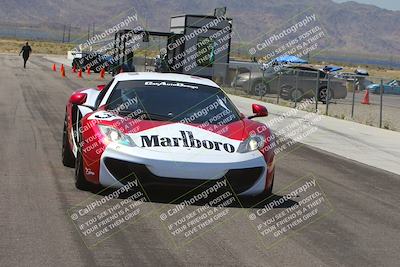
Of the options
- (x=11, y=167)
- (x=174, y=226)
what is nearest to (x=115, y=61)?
(x=11, y=167)

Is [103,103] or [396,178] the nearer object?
[103,103]

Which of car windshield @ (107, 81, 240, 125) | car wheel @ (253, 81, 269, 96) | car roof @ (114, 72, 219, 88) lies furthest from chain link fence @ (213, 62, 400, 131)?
car windshield @ (107, 81, 240, 125)

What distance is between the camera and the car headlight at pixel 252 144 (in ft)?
23.7

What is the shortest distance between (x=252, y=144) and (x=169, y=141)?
90cm

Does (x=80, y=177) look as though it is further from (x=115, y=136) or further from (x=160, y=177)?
(x=160, y=177)

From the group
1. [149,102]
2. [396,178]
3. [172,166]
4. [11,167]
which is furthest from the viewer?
[396,178]

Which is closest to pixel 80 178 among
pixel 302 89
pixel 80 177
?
pixel 80 177

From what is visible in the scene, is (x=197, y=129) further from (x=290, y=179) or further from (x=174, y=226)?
(x=290, y=179)

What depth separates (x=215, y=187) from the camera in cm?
702

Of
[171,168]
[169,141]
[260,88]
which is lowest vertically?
[171,168]

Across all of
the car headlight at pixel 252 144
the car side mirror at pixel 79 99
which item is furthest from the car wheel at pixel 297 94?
Answer: the car headlight at pixel 252 144

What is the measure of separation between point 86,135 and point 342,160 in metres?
6.34

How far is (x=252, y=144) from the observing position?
24.0ft

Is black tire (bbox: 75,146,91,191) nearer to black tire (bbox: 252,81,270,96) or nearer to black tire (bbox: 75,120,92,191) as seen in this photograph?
black tire (bbox: 75,120,92,191)
